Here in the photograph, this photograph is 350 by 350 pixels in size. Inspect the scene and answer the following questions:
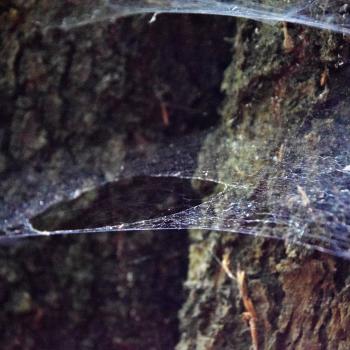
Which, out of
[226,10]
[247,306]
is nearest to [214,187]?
[247,306]

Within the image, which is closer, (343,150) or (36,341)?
(343,150)

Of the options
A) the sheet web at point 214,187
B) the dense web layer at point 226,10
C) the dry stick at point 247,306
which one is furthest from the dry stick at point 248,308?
the dense web layer at point 226,10

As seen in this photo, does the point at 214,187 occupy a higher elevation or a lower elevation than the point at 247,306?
higher

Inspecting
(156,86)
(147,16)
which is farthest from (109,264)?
(147,16)

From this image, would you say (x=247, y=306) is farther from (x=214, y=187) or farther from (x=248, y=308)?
(x=214, y=187)

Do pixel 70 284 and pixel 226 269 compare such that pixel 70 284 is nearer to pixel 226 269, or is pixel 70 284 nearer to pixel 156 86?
pixel 226 269

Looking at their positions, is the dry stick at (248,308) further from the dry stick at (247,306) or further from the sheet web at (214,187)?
the sheet web at (214,187)
